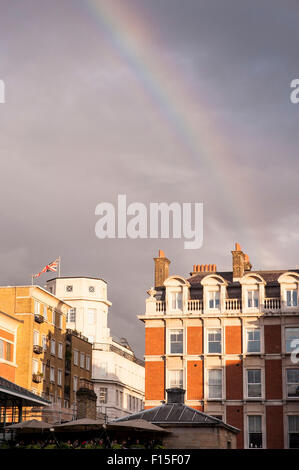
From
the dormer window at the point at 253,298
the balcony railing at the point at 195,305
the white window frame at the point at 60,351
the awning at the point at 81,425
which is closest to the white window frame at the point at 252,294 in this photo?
the dormer window at the point at 253,298

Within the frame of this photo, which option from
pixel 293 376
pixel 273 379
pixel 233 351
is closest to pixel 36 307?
pixel 233 351

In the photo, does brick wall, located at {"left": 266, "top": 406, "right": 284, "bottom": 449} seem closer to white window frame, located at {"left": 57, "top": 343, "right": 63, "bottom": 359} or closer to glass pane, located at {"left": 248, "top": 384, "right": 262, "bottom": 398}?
glass pane, located at {"left": 248, "top": 384, "right": 262, "bottom": 398}

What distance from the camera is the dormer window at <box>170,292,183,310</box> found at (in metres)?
84.1

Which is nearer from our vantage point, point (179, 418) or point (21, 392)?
point (179, 418)

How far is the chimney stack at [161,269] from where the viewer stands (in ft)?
295

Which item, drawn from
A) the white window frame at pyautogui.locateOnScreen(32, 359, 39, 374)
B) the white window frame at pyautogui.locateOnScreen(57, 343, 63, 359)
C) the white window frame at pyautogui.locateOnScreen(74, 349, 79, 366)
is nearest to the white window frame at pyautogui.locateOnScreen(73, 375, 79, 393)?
the white window frame at pyautogui.locateOnScreen(74, 349, 79, 366)

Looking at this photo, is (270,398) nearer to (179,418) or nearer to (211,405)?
(211,405)

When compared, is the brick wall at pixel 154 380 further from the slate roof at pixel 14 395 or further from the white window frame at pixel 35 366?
the slate roof at pixel 14 395

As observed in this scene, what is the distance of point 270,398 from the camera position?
78375 millimetres

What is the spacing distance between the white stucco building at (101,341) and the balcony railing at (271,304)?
60.6 meters

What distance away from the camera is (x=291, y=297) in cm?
8156
